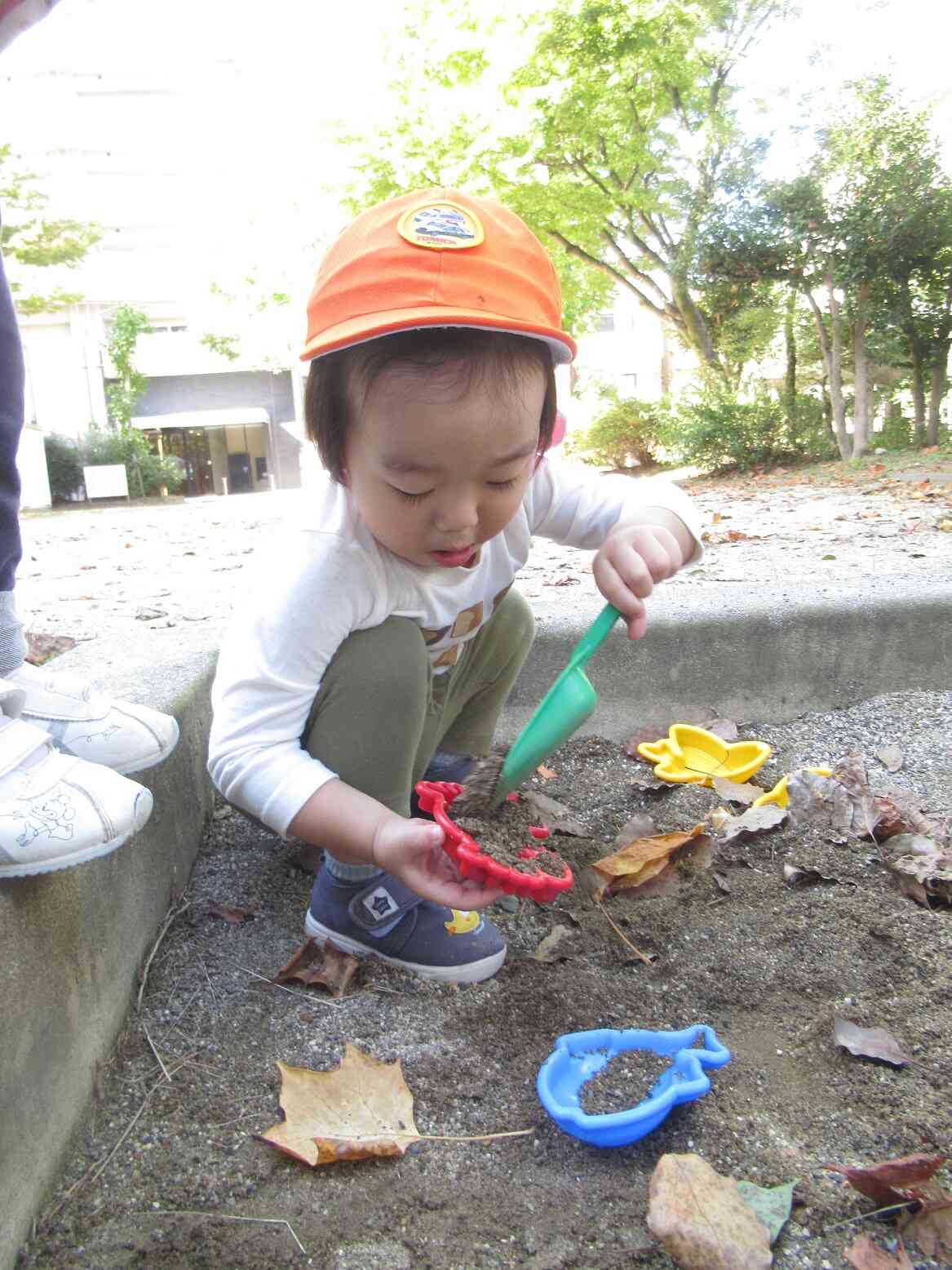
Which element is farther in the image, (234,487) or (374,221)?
(234,487)

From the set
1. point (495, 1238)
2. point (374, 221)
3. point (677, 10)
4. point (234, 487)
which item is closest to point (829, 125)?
point (677, 10)

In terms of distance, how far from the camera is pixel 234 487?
27031mm

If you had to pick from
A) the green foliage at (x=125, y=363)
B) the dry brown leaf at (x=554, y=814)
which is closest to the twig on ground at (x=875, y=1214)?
the dry brown leaf at (x=554, y=814)

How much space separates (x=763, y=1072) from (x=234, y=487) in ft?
89.8

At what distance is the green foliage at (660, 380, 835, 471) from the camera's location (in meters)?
11.3

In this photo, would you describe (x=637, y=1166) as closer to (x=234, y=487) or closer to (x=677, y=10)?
(x=677, y=10)

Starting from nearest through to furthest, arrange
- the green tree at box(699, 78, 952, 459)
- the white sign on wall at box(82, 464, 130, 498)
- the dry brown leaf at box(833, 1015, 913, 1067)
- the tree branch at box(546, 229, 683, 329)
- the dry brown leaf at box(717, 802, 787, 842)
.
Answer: the dry brown leaf at box(833, 1015, 913, 1067)
the dry brown leaf at box(717, 802, 787, 842)
the green tree at box(699, 78, 952, 459)
the tree branch at box(546, 229, 683, 329)
the white sign on wall at box(82, 464, 130, 498)

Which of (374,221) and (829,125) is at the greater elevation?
(829,125)

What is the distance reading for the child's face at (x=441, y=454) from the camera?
3.48 feet

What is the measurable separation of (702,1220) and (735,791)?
977mm

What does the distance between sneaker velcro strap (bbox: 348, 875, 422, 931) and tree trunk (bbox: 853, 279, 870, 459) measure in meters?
10.2

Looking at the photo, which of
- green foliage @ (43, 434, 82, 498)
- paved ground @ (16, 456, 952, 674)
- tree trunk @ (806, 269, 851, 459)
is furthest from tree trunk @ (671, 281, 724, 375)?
green foliage @ (43, 434, 82, 498)

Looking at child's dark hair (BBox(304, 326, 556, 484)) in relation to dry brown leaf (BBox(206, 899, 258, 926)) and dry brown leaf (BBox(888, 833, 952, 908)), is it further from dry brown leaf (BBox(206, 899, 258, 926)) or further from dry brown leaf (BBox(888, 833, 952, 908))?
dry brown leaf (BBox(888, 833, 952, 908))

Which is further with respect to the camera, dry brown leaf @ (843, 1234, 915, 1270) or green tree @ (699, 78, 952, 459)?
green tree @ (699, 78, 952, 459)
